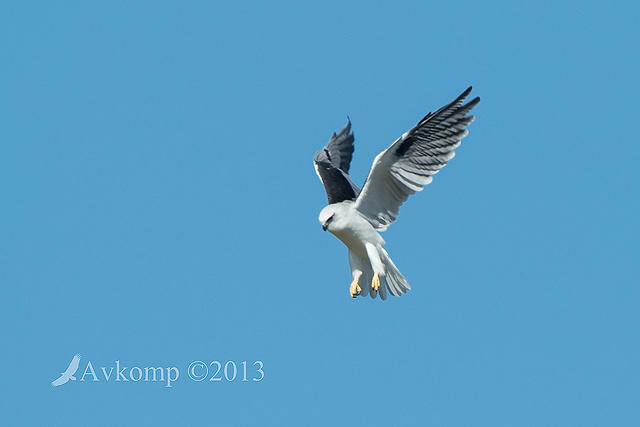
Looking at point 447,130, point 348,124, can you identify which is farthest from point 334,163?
point 447,130

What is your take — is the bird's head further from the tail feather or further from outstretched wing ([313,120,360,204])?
the tail feather

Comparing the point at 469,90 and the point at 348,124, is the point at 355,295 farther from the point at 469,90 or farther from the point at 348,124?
the point at 348,124

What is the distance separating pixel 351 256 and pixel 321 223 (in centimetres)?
92

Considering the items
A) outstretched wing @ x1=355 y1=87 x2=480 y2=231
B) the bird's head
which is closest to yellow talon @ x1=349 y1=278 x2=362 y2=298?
outstretched wing @ x1=355 y1=87 x2=480 y2=231

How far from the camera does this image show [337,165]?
19156 millimetres

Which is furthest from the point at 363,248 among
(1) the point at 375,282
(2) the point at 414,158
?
(2) the point at 414,158

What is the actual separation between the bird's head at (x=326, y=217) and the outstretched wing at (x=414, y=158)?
0.39 meters

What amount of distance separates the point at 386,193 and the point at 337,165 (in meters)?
4.00

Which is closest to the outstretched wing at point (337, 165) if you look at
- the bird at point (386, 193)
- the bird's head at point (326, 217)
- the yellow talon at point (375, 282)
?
the bird at point (386, 193)

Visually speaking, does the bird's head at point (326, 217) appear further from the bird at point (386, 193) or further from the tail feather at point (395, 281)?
the tail feather at point (395, 281)

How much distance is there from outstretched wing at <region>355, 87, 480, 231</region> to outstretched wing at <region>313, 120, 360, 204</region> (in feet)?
2.20

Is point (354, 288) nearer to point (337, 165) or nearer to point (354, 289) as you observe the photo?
point (354, 289)

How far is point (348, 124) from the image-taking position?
20125mm

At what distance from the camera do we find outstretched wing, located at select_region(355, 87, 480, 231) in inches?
567
